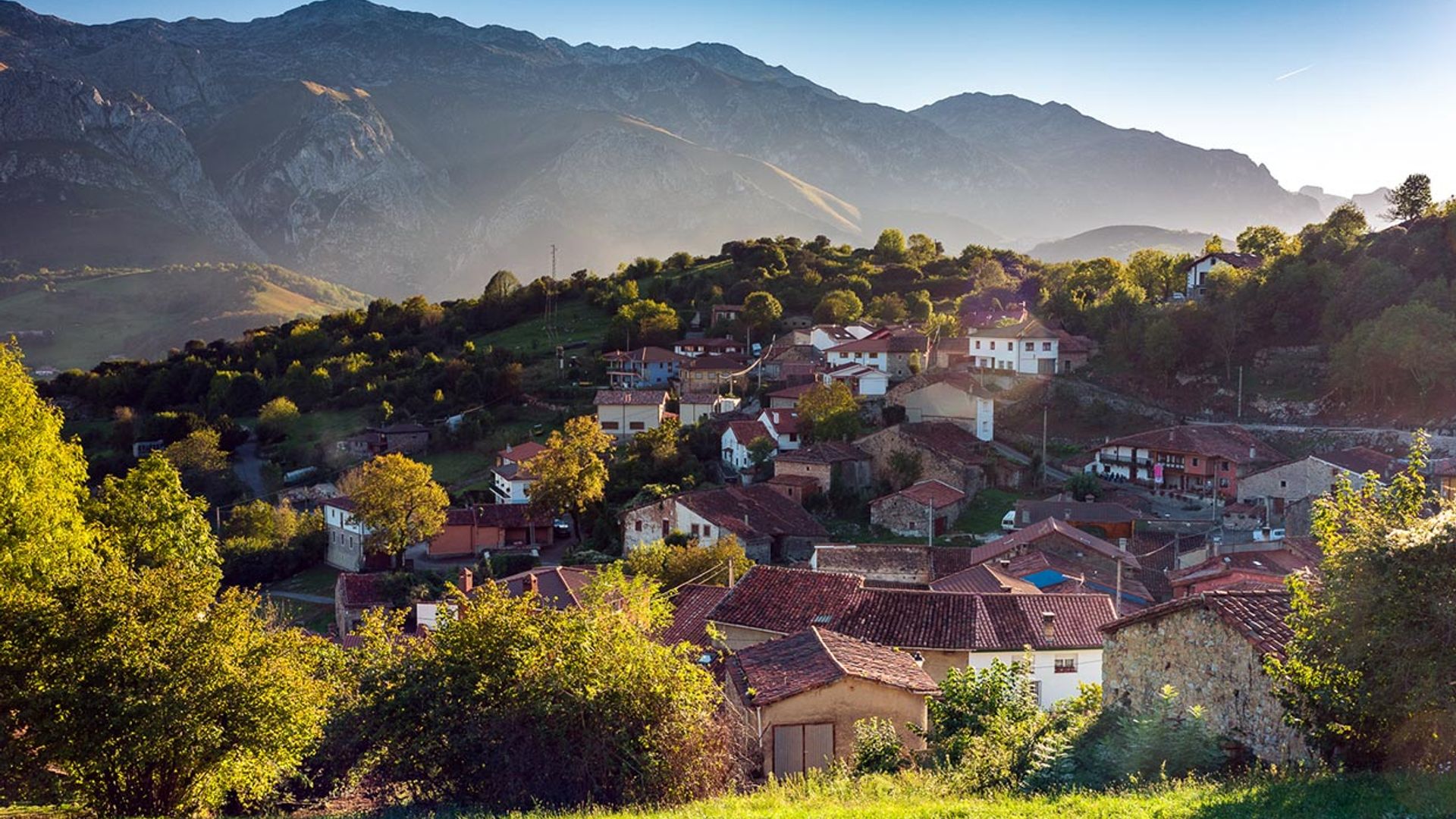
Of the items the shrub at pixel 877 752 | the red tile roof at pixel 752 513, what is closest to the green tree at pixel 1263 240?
the red tile roof at pixel 752 513

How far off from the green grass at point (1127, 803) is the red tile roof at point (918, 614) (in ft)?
31.8

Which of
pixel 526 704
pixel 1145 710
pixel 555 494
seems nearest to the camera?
pixel 526 704

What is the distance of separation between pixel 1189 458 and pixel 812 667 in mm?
32566

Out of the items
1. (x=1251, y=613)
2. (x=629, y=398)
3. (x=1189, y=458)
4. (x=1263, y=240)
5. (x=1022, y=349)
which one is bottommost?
(x=1189, y=458)

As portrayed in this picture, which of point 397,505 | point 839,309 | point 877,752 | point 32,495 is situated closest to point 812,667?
point 877,752

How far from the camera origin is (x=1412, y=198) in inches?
2281

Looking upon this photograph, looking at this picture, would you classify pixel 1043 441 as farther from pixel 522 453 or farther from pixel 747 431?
pixel 522 453

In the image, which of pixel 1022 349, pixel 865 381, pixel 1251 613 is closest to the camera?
pixel 1251 613

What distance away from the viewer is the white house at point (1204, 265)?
63.6 m

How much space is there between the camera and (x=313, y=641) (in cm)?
1416

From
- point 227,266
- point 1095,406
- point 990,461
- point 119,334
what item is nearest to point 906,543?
point 990,461

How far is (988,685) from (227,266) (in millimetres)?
191510

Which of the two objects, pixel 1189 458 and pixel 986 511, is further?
pixel 1189 458

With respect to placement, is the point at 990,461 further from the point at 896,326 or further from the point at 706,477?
the point at 896,326
